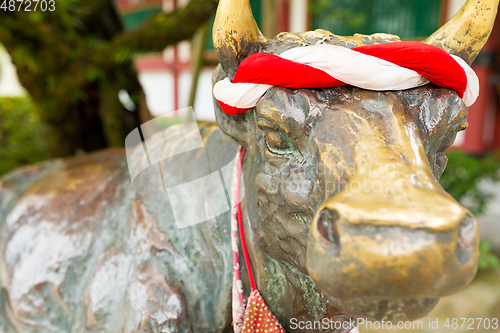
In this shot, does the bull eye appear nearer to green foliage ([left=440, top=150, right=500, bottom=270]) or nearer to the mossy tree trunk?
the mossy tree trunk

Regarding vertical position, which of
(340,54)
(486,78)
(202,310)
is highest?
(340,54)

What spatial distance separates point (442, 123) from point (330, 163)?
35 cm

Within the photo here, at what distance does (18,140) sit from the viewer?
4207 millimetres

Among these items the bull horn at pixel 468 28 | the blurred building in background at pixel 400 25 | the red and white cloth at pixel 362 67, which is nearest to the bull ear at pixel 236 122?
the red and white cloth at pixel 362 67

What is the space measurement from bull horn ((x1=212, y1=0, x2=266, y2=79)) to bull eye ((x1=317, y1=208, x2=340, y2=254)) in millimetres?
534

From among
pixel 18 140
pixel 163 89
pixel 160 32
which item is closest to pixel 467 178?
pixel 160 32

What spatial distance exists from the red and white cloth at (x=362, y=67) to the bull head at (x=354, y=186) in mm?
33

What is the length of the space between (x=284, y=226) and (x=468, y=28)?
31.2 inches

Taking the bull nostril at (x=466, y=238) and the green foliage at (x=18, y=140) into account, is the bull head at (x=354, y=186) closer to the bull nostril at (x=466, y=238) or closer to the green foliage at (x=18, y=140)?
the bull nostril at (x=466, y=238)

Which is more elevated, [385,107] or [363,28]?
[385,107]

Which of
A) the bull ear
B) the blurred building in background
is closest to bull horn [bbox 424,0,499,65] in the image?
the bull ear

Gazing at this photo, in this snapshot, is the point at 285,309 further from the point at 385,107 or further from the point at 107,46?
the point at 107,46

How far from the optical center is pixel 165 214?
1.46 metres

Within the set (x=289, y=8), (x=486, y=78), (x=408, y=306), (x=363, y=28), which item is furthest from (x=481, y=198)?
(x=408, y=306)
